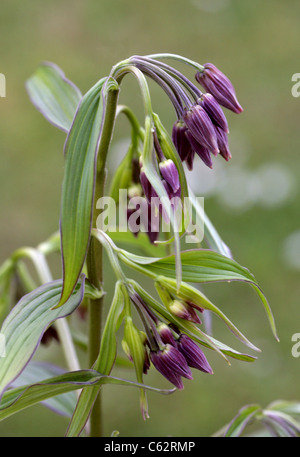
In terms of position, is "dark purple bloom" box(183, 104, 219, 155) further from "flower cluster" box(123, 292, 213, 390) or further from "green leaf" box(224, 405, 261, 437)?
"green leaf" box(224, 405, 261, 437)

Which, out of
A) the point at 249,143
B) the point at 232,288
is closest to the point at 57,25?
the point at 249,143

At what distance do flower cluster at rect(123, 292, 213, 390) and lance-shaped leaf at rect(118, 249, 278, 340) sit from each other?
32 mm

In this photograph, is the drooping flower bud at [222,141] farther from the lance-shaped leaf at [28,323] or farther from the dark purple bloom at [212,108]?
the lance-shaped leaf at [28,323]

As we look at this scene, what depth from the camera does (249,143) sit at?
2.32 meters

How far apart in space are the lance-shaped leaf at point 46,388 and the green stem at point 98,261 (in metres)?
0.07

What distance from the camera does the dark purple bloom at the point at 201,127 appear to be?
0.54 m

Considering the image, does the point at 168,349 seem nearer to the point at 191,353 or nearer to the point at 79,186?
the point at 191,353

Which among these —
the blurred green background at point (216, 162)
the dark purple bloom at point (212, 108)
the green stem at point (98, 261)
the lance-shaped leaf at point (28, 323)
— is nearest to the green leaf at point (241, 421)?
the green stem at point (98, 261)

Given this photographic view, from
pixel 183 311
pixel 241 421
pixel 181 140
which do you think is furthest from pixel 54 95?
pixel 241 421

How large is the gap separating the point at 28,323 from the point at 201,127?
0.24 m

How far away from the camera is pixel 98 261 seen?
63 centimetres


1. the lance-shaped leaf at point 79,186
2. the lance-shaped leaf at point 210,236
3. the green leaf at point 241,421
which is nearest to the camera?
the lance-shaped leaf at point 79,186

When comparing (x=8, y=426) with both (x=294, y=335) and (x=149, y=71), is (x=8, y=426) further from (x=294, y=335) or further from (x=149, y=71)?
(x=149, y=71)
